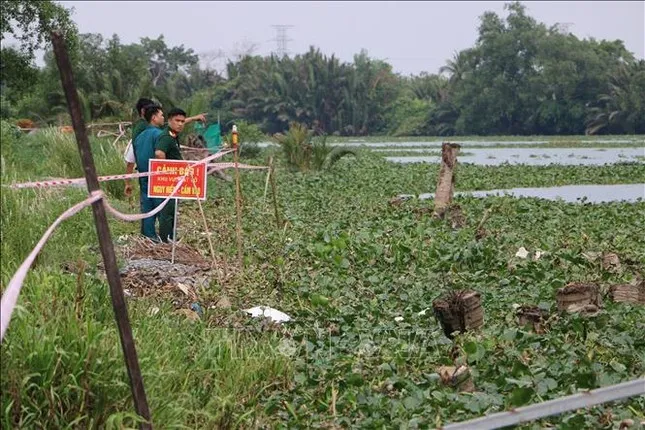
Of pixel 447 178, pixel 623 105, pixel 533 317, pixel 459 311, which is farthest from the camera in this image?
pixel 623 105

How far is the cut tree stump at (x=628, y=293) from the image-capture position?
25.1 feet

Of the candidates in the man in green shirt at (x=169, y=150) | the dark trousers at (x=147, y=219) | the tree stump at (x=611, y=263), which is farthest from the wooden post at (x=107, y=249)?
the dark trousers at (x=147, y=219)

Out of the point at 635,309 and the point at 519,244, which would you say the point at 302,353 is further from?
the point at 519,244

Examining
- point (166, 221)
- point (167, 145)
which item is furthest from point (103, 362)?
point (166, 221)

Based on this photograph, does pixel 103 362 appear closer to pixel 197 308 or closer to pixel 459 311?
pixel 459 311

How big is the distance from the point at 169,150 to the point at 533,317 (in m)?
4.54

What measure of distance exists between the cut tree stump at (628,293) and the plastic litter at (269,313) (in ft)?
7.11

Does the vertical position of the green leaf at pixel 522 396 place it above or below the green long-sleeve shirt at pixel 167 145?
below

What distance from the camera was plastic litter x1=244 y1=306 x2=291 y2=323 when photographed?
24.8ft

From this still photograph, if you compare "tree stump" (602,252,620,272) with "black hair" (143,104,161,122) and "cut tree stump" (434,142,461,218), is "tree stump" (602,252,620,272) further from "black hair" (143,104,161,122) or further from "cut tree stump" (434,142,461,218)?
"cut tree stump" (434,142,461,218)

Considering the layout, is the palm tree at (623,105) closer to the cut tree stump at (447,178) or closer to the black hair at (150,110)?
the cut tree stump at (447,178)

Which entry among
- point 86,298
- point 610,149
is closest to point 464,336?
point 86,298

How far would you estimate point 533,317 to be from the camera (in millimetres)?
7066

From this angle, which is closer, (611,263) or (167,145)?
(611,263)
